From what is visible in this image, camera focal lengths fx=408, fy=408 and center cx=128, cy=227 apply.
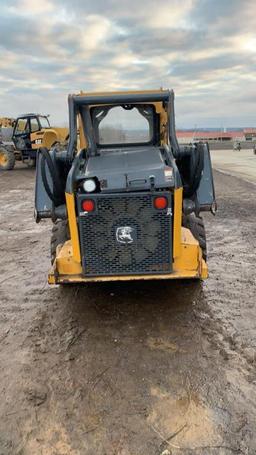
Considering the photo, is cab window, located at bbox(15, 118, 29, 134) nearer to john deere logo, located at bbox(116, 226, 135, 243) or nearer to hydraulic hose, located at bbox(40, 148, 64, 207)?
hydraulic hose, located at bbox(40, 148, 64, 207)

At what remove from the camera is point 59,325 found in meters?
4.19

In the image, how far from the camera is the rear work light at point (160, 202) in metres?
4.03

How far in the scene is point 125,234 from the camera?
4.12 meters

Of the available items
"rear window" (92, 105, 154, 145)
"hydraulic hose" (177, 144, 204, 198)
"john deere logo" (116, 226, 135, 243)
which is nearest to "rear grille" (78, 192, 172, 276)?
"john deere logo" (116, 226, 135, 243)

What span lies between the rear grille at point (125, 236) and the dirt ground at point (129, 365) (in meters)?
0.55

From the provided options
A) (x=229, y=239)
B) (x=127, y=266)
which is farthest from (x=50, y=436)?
(x=229, y=239)

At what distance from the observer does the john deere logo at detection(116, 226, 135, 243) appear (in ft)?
13.5

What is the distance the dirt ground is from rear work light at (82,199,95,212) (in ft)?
3.80

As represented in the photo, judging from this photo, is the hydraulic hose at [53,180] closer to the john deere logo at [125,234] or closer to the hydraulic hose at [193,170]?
the john deere logo at [125,234]

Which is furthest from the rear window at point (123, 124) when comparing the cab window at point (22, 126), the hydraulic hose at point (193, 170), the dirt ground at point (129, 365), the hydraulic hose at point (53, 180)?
the cab window at point (22, 126)

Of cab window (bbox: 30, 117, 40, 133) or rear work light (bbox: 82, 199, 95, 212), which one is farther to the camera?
cab window (bbox: 30, 117, 40, 133)

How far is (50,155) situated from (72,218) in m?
1.03

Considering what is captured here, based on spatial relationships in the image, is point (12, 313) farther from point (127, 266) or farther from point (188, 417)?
point (188, 417)

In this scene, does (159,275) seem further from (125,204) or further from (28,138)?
(28,138)
